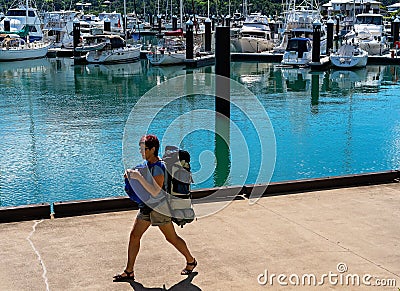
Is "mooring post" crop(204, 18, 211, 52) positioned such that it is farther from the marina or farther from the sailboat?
the sailboat

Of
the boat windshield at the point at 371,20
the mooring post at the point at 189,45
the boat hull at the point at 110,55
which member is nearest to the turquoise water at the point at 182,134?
the mooring post at the point at 189,45

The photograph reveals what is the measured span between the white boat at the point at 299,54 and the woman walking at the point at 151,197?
3804 centimetres

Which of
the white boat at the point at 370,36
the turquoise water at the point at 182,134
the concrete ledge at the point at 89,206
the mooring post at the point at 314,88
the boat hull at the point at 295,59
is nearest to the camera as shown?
the concrete ledge at the point at 89,206

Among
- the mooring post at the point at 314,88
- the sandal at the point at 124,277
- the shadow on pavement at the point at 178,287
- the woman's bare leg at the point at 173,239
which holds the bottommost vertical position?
the mooring post at the point at 314,88

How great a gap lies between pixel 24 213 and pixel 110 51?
132ft

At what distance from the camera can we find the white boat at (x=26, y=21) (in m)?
58.4

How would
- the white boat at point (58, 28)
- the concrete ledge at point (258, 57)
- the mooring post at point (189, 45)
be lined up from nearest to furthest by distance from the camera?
the mooring post at point (189, 45) < the concrete ledge at point (258, 57) < the white boat at point (58, 28)

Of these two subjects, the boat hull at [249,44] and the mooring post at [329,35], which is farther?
the boat hull at [249,44]

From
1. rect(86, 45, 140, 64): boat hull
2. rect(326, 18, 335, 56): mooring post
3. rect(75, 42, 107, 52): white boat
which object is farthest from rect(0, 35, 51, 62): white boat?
rect(326, 18, 335, 56): mooring post

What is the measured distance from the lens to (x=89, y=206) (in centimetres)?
843

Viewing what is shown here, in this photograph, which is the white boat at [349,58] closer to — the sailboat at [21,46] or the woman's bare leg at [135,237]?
the sailboat at [21,46]

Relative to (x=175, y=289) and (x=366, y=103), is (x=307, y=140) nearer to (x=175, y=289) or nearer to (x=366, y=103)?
(x=366, y=103)

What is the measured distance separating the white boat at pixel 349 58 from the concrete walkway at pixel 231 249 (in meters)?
34.3

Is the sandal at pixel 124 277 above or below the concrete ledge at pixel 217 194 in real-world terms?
above
